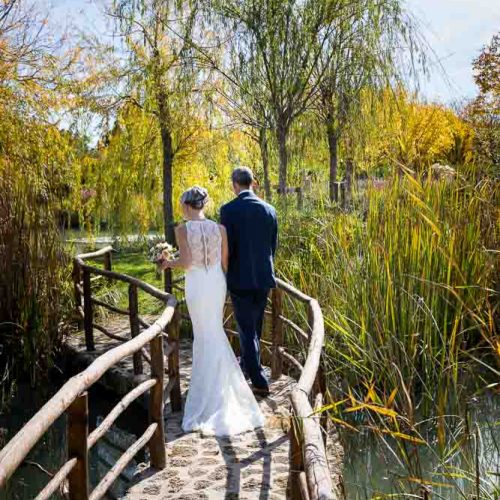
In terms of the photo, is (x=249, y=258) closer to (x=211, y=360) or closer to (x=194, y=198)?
(x=194, y=198)

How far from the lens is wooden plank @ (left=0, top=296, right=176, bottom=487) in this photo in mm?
1960

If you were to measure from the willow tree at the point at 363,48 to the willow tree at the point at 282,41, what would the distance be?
16cm

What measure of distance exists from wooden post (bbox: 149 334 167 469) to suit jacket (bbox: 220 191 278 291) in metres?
1.02

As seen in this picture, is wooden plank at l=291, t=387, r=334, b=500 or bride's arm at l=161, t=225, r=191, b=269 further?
bride's arm at l=161, t=225, r=191, b=269

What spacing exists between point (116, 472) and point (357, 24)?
749 centimetres

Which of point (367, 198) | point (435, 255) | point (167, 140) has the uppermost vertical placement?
point (167, 140)

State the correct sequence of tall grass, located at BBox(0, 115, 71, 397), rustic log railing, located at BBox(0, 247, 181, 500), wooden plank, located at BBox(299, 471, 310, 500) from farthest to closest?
tall grass, located at BBox(0, 115, 71, 397) → wooden plank, located at BBox(299, 471, 310, 500) → rustic log railing, located at BBox(0, 247, 181, 500)

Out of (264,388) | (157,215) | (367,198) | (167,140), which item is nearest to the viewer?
(264,388)

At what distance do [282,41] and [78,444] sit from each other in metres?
7.29

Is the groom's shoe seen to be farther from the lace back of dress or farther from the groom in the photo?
the lace back of dress

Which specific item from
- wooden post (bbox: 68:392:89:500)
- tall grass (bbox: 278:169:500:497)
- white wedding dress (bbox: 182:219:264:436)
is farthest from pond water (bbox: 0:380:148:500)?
wooden post (bbox: 68:392:89:500)

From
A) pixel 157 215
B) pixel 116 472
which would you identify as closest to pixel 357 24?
pixel 116 472

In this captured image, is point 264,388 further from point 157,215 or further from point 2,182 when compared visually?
point 157,215

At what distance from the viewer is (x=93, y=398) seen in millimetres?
7449
